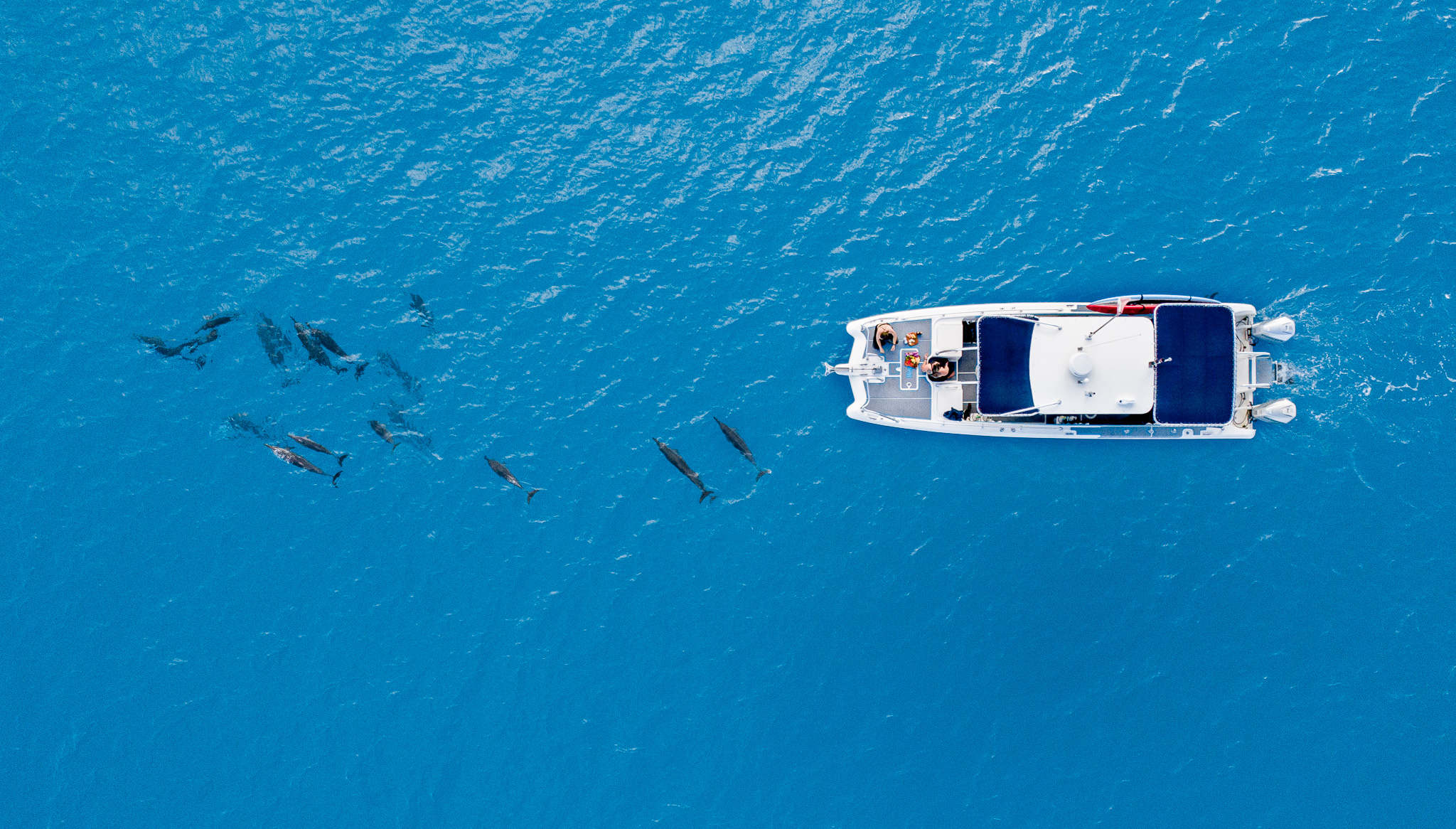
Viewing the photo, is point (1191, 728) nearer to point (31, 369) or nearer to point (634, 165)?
point (634, 165)

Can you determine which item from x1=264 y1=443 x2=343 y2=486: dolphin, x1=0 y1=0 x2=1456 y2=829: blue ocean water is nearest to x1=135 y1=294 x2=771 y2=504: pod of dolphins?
x1=264 y1=443 x2=343 y2=486: dolphin

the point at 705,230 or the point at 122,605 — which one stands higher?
the point at 705,230

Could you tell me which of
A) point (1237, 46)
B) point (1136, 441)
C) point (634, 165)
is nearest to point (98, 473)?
point (634, 165)

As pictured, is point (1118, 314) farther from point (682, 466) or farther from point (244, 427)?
point (244, 427)

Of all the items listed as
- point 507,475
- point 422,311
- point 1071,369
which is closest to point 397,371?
point 422,311

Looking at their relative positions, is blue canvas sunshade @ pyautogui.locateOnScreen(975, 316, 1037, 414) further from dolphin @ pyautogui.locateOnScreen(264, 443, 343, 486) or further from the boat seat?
dolphin @ pyautogui.locateOnScreen(264, 443, 343, 486)

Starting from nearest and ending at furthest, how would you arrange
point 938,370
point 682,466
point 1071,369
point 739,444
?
point 1071,369
point 938,370
point 739,444
point 682,466
